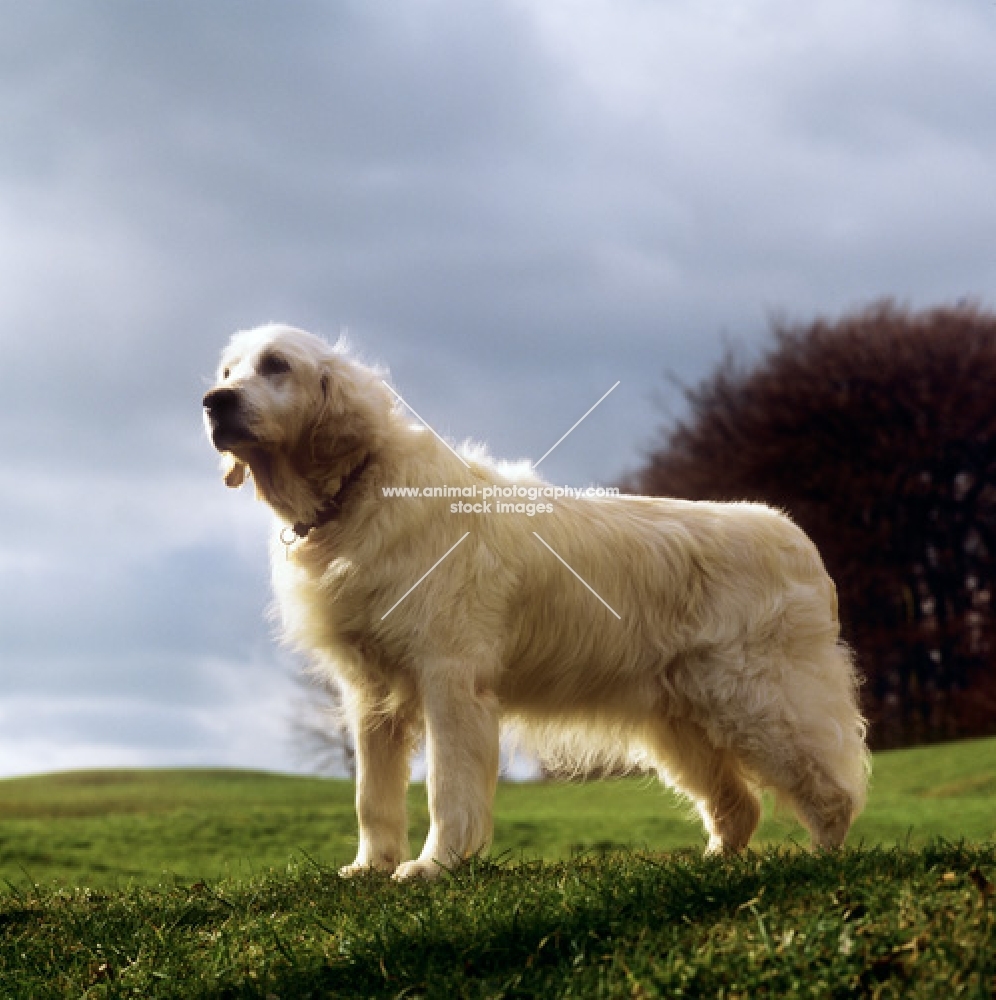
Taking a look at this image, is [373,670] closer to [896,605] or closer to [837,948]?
[837,948]

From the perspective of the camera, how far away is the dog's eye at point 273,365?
5.95m

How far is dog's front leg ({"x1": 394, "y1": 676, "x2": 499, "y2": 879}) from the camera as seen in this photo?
5609 mm

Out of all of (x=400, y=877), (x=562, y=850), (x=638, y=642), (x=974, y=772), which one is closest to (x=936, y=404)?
(x=974, y=772)

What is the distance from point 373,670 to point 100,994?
6.72 feet

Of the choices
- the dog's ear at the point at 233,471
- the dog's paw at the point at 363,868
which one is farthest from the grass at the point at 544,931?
the dog's ear at the point at 233,471

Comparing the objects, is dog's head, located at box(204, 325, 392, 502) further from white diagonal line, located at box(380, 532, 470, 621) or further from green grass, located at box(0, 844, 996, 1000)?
green grass, located at box(0, 844, 996, 1000)

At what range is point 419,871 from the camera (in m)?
5.51

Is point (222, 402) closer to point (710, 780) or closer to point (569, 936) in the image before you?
point (569, 936)

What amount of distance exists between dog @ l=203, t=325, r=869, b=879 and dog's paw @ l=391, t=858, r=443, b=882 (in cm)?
1

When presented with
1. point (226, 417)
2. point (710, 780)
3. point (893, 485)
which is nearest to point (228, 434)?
point (226, 417)

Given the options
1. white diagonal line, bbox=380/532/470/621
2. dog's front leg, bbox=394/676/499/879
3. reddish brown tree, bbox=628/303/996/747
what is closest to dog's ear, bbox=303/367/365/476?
white diagonal line, bbox=380/532/470/621

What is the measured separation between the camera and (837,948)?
368 centimetres

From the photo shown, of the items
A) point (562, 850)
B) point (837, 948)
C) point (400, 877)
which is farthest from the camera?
point (562, 850)

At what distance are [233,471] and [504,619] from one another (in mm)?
1634
